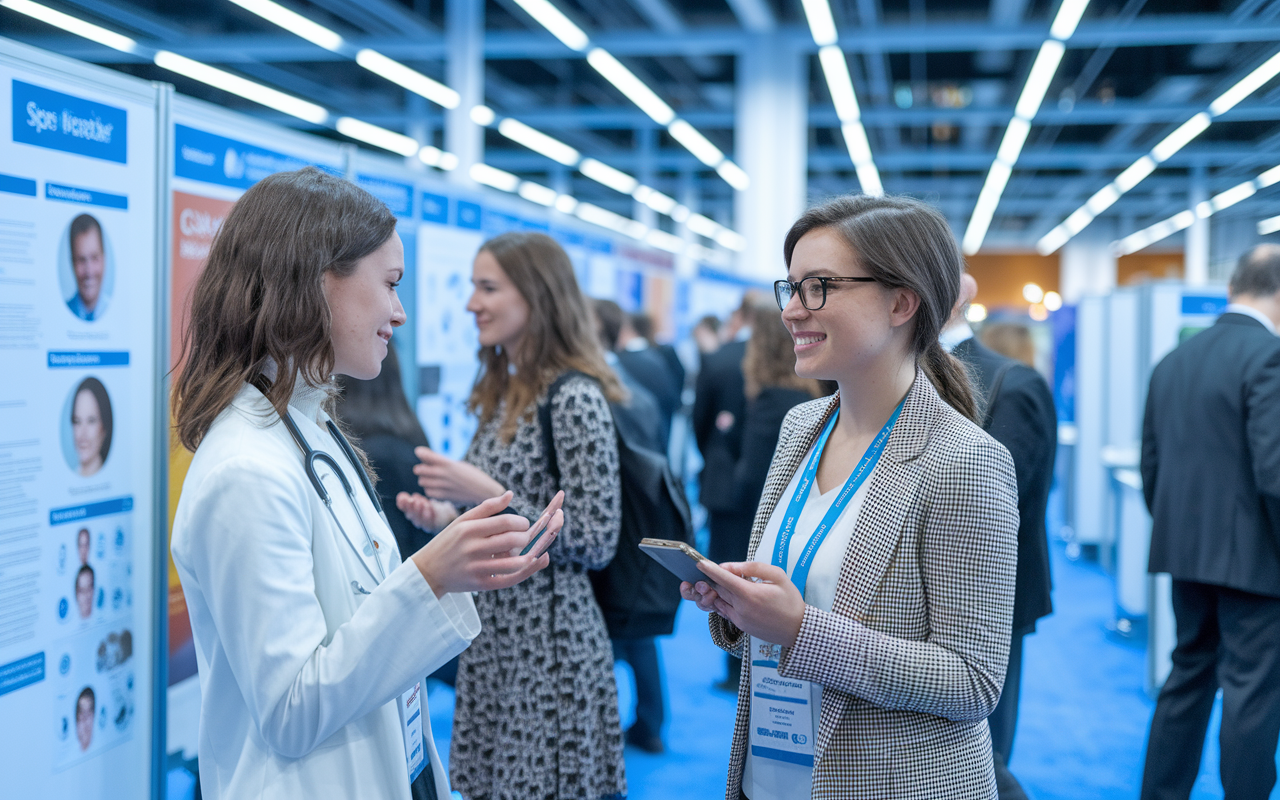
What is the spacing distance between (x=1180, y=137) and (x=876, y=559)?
574 inches

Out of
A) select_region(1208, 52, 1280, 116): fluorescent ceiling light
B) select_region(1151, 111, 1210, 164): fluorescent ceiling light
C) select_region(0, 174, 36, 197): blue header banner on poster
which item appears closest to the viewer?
select_region(0, 174, 36, 197): blue header banner on poster

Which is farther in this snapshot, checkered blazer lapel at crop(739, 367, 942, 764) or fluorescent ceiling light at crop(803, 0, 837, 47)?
fluorescent ceiling light at crop(803, 0, 837, 47)

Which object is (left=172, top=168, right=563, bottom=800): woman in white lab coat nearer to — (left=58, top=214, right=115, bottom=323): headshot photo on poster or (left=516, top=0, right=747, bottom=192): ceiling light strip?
(left=58, top=214, right=115, bottom=323): headshot photo on poster

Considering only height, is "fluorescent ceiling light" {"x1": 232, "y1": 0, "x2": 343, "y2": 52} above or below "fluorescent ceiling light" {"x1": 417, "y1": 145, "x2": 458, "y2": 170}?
below

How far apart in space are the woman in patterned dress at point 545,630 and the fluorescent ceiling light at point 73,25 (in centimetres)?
716

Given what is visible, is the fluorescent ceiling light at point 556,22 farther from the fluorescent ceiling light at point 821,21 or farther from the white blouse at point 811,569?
Result: the white blouse at point 811,569

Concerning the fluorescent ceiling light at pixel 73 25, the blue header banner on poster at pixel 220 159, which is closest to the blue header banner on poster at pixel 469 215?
the blue header banner on poster at pixel 220 159

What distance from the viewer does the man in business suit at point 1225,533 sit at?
2.87m

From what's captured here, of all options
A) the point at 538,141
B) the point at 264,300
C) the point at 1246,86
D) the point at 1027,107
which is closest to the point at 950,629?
the point at 264,300

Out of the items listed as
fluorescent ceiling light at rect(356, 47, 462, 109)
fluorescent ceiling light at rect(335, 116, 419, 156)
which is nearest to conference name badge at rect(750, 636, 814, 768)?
fluorescent ceiling light at rect(356, 47, 462, 109)

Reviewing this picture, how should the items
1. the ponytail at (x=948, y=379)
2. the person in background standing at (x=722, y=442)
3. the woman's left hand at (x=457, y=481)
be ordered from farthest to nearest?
the person in background standing at (x=722, y=442) < the woman's left hand at (x=457, y=481) < the ponytail at (x=948, y=379)

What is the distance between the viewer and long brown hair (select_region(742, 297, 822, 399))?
4.19 meters

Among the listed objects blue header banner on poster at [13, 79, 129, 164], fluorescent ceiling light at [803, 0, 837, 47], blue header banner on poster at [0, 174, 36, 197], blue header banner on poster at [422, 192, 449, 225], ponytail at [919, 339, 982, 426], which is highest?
fluorescent ceiling light at [803, 0, 837, 47]

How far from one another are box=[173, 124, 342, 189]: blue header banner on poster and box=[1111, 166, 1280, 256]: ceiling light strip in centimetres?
1639
